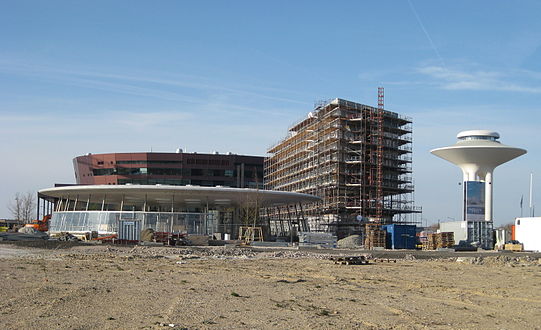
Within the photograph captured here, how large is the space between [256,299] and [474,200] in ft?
193

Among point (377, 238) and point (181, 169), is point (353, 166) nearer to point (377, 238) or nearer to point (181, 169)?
point (377, 238)

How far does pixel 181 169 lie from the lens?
12719cm

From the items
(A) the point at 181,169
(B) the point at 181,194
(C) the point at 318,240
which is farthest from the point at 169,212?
(A) the point at 181,169

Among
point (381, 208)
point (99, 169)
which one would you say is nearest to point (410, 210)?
point (381, 208)

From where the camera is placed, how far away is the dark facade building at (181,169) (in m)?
127

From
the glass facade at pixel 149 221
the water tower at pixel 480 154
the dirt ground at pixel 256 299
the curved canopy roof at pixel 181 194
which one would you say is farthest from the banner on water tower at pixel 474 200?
the dirt ground at pixel 256 299

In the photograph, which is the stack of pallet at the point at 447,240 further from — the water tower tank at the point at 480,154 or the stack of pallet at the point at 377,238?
the water tower tank at the point at 480,154

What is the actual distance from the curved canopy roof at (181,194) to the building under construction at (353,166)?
14.8m

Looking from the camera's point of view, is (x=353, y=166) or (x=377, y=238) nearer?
(x=377, y=238)

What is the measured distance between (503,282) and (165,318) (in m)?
15.3

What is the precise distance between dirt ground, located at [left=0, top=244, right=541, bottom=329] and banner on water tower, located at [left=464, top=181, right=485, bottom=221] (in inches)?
1767

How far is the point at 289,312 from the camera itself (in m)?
13.8

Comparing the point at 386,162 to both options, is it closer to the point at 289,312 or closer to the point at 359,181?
the point at 359,181

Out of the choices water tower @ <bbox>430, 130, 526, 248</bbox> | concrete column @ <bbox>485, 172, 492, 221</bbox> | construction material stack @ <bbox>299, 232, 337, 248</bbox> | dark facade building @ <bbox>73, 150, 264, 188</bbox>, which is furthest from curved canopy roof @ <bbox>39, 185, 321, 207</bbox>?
dark facade building @ <bbox>73, 150, 264, 188</bbox>
